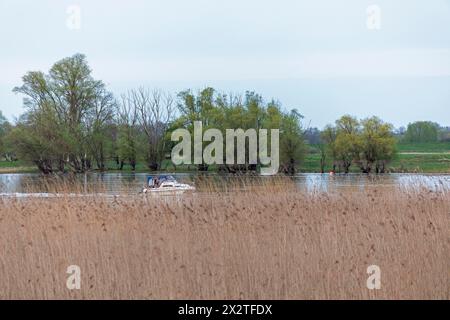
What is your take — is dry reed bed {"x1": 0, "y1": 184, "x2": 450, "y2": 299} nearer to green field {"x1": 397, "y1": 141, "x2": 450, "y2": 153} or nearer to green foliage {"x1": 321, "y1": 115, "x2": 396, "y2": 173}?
green foliage {"x1": 321, "y1": 115, "x2": 396, "y2": 173}

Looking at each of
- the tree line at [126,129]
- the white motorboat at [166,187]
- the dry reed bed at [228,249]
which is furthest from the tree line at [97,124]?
the dry reed bed at [228,249]

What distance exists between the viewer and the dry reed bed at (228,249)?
7.92 m

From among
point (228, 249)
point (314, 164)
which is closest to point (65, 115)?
point (314, 164)

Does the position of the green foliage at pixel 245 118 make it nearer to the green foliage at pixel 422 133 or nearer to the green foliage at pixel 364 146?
the green foliage at pixel 364 146

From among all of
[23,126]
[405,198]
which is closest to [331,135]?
[23,126]

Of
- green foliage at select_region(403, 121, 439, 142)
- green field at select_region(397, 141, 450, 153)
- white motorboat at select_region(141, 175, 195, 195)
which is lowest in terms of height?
white motorboat at select_region(141, 175, 195, 195)

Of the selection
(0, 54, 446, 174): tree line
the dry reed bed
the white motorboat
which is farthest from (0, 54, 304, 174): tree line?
the dry reed bed

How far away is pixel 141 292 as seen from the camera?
7879 mm

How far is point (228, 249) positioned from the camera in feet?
29.6

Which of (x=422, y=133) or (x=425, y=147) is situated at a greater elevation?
(x=422, y=133)

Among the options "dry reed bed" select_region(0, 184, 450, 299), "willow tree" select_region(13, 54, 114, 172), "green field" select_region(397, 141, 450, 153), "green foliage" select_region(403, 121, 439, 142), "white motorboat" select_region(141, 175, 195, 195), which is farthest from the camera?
"green foliage" select_region(403, 121, 439, 142)

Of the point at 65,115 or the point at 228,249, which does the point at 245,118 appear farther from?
the point at 228,249

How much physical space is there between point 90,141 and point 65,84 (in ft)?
24.5

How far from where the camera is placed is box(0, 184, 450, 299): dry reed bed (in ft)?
26.0
